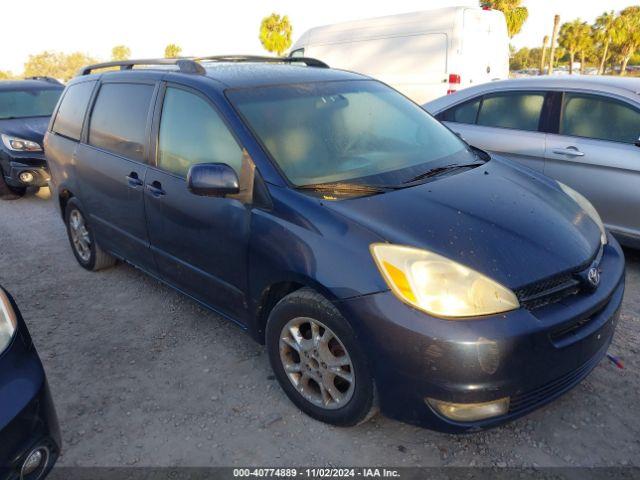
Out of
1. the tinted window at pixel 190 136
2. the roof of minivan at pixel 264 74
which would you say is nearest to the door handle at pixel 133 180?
the tinted window at pixel 190 136

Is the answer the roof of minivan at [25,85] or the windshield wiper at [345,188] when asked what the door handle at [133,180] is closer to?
the windshield wiper at [345,188]

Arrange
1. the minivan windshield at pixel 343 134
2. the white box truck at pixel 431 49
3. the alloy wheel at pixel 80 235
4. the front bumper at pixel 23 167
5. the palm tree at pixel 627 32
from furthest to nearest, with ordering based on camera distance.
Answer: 1. the palm tree at pixel 627 32
2. the white box truck at pixel 431 49
3. the front bumper at pixel 23 167
4. the alloy wheel at pixel 80 235
5. the minivan windshield at pixel 343 134

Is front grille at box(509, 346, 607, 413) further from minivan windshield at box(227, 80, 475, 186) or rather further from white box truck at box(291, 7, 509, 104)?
white box truck at box(291, 7, 509, 104)

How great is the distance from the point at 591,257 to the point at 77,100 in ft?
12.9

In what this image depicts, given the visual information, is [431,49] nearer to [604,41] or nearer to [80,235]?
[80,235]

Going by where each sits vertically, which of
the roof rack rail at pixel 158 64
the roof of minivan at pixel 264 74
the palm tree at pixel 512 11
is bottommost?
the roof of minivan at pixel 264 74

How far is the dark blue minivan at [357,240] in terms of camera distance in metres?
2.07

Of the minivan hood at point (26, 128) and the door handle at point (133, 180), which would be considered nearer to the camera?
the door handle at point (133, 180)

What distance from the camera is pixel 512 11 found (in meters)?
31.8

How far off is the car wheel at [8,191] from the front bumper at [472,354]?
6852 mm

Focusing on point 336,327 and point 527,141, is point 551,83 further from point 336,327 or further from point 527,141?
point 336,327

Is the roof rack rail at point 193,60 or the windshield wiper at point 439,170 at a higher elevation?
the roof rack rail at point 193,60

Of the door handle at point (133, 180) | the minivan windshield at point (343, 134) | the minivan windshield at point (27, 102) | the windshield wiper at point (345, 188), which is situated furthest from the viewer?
the minivan windshield at point (27, 102)

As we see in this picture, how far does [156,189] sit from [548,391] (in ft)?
7.84
